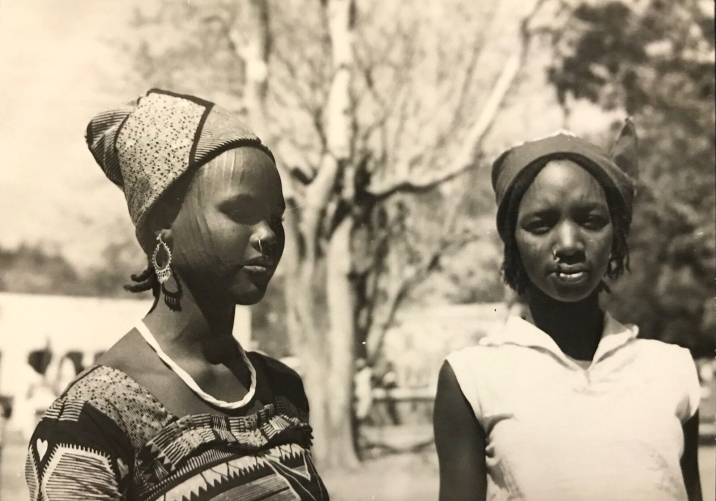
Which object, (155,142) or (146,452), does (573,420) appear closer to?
(146,452)

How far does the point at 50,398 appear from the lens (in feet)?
5.92

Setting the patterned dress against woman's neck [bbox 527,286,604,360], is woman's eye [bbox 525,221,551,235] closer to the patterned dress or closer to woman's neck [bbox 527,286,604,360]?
woman's neck [bbox 527,286,604,360]

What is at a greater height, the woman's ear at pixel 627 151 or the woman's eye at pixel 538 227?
the woman's ear at pixel 627 151

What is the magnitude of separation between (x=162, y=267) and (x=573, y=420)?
3.73 ft

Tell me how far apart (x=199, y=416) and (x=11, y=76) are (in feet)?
3.46

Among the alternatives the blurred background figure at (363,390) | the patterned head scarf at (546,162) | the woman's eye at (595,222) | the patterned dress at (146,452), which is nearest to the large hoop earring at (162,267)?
the patterned dress at (146,452)

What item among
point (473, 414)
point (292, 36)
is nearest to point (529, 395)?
point (473, 414)

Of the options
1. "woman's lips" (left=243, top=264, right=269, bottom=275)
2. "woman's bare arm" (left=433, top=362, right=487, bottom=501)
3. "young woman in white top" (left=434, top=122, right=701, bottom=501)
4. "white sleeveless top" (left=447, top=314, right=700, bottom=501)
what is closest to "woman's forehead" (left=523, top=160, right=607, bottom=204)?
"young woman in white top" (left=434, top=122, right=701, bottom=501)

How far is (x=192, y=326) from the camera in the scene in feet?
5.25

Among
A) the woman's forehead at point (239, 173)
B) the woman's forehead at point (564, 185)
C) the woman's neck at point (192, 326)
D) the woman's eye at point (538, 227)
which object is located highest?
the woman's forehead at point (239, 173)

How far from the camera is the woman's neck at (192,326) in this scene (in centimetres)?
158

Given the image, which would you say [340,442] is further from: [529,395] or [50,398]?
[50,398]

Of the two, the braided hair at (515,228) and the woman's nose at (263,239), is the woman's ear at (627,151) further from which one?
the woman's nose at (263,239)

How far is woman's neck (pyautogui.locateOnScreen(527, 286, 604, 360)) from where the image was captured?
1.99 m
